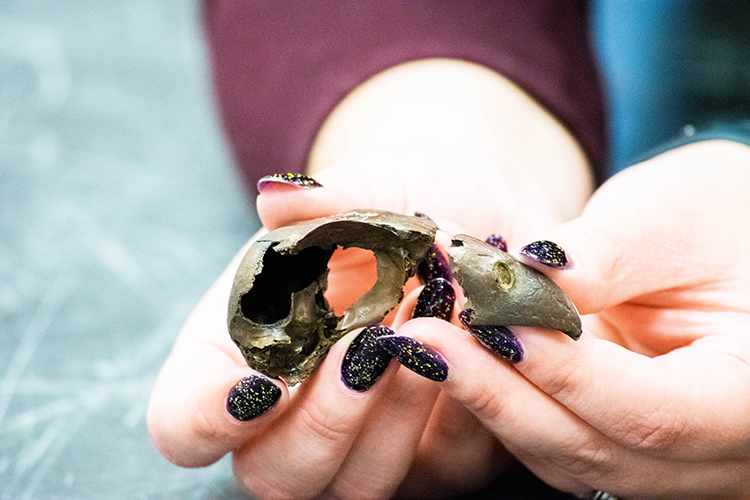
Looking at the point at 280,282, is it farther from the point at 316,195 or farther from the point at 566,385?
the point at 566,385

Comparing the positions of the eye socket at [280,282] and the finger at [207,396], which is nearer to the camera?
the finger at [207,396]

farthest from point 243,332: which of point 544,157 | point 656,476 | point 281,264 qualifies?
point 544,157

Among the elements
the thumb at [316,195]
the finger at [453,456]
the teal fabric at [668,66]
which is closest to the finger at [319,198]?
the thumb at [316,195]

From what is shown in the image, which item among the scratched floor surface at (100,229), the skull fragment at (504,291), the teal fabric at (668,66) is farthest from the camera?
the teal fabric at (668,66)

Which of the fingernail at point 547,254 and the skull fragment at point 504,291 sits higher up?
the fingernail at point 547,254

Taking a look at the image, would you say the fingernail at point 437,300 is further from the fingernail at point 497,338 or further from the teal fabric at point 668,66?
the teal fabric at point 668,66

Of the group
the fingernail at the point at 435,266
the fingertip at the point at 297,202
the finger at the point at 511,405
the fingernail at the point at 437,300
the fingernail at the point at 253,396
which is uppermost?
the fingertip at the point at 297,202

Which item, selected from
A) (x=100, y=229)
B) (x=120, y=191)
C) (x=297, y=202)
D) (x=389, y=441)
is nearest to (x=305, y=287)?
(x=297, y=202)

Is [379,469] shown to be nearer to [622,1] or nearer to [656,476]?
[656,476]
